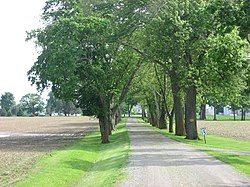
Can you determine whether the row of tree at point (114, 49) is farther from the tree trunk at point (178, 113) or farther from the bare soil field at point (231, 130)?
the bare soil field at point (231, 130)

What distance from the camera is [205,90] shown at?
46219 millimetres

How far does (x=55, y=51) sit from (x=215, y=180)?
85.6 feet

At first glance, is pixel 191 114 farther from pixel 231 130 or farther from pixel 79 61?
pixel 231 130

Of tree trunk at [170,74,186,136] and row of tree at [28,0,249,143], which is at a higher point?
row of tree at [28,0,249,143]

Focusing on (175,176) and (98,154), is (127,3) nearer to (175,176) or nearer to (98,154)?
(98,154)

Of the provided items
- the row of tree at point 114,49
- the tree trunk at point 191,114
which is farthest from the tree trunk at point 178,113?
the tree trunk at point 191,114

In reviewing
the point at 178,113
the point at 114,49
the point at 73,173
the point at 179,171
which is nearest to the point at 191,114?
the point at 178,113

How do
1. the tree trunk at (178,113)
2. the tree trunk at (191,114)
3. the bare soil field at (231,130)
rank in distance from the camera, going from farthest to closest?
the bare soil field at (231,130) → the tree trunk at (178,113) → the tree trunk at (191,114)

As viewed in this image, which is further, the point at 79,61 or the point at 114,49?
the point at 114,49

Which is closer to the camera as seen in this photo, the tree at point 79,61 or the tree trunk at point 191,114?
the tree at point 79,61

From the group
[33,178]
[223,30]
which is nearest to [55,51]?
[223,30]

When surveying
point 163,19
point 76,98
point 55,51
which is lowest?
point 76,98

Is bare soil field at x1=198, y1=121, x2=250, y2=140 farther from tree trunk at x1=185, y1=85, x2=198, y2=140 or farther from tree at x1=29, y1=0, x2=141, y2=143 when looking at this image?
tree at x1=29, y1=0, x2=141, y2=143

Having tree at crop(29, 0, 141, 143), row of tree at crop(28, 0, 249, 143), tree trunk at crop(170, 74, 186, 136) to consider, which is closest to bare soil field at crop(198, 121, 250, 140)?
tree trunk at crop(170, 74, 186, 136)
